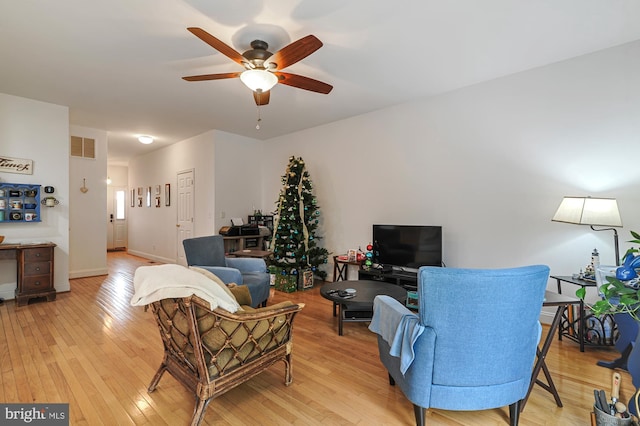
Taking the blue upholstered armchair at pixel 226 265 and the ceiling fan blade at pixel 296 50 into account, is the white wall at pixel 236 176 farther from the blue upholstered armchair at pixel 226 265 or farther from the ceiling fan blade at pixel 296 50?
the ceiling fan blade at pixel 296 50

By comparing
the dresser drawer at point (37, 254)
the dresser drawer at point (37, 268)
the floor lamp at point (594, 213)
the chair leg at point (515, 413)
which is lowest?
the chair leg at point (515, 413)

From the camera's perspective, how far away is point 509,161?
3.53 meters

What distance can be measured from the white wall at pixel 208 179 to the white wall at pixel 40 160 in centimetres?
213

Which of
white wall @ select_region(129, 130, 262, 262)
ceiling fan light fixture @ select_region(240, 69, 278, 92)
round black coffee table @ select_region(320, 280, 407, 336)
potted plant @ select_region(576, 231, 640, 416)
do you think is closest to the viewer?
potted plant @ select_region(576, 231, 640, 416)

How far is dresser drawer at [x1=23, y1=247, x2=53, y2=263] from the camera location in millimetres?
4062

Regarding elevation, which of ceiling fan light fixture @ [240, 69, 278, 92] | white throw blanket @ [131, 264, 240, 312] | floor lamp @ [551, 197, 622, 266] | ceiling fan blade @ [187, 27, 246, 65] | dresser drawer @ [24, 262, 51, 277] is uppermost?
ceiling fan blade @ [187, 27, 246, 65]

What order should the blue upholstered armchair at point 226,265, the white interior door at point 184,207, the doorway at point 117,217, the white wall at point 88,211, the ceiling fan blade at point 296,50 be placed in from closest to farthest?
the ceiling fan blade at point 296,50 < the blue upholstered armchair at point 226,265 < the white wall at point 88,211 < the white interior door at point 184,207 < the doorway at point 117,217

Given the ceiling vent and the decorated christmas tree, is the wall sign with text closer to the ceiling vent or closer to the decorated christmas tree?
the ceiling vent

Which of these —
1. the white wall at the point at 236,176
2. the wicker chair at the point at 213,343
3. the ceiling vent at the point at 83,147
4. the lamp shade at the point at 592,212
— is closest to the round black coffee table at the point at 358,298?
the wicker chair at the point at 213,343

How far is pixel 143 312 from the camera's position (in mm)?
3713

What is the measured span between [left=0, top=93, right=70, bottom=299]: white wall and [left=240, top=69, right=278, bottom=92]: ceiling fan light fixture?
3885mm

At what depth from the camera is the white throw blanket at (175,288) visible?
1.58m

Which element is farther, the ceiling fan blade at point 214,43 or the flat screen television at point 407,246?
the flat screen television at point 407,246

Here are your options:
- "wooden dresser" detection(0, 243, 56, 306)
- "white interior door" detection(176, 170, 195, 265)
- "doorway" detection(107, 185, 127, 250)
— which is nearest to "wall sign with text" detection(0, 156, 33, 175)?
"wooden dresser" detection(0, 243, 56, 306)
